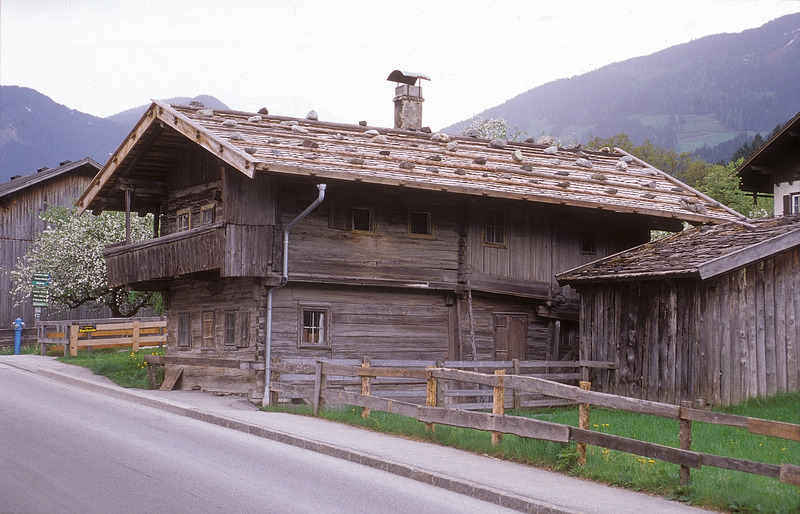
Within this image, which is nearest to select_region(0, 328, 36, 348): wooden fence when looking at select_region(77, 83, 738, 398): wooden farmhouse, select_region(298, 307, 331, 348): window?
select_region(77, 83, 738, 398): wooden farmhouse

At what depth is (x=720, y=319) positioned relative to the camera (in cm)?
1886

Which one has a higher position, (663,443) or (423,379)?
(423,379)

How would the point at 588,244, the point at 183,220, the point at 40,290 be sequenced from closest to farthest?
the point at 183,220
the point at 588,244
the point at 40,290

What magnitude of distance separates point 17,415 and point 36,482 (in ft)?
21.1

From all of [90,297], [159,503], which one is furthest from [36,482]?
[90,297]

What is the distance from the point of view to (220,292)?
24047 mm

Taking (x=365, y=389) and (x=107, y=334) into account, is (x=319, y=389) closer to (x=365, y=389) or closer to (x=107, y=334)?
(x=365, y=389)

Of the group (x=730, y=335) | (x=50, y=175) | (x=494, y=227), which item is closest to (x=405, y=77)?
(x=494, y=227)

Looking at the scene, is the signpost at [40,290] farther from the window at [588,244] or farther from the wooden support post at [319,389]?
the wooden support post at [319,389]

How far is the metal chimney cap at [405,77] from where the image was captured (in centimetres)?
2864

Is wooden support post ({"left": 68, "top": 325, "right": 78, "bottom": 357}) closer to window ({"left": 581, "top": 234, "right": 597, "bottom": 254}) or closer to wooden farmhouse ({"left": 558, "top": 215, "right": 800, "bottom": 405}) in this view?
window ({"left": 581, "top": 234, "right": 597, "bottom": 254})

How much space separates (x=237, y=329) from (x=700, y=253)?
11.1m

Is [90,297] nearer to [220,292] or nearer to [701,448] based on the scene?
[220,292]

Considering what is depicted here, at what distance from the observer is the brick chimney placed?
1157 inches
